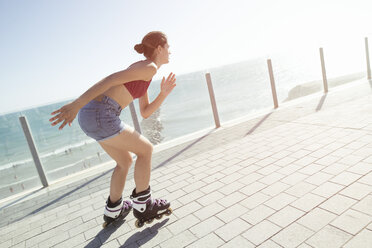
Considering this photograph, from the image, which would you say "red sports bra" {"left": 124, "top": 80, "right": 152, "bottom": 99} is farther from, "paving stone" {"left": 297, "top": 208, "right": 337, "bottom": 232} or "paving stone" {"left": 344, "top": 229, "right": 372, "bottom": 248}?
"paving stone" {"left": 344, "top": 229, "right": 372, "bottom": 248}

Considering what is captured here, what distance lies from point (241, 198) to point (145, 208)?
39.0 inches

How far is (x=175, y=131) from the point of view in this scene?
3612cm

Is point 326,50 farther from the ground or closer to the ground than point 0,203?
farther from the ground

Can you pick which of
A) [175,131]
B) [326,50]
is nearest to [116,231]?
[326,50]

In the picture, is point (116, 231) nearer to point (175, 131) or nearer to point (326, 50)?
point (326, 50)

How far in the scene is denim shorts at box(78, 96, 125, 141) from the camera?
6.91 ft

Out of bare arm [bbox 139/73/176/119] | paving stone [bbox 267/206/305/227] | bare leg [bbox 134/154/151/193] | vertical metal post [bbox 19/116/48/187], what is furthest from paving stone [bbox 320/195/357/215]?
vertical metal post [bbox 19/116/48/187]

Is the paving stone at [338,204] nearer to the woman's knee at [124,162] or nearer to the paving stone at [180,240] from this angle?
the paving stone at [180,240]

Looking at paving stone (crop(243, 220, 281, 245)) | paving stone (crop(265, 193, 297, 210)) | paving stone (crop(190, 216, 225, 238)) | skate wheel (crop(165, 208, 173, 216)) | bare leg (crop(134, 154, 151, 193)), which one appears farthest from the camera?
skate wheel (crop(165, 208, 173, 216))

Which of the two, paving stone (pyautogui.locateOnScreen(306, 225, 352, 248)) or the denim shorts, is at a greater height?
the denim shorts

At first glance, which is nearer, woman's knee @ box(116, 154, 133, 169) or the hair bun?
the hair bun

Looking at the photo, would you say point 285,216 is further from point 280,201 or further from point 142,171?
point 142,171

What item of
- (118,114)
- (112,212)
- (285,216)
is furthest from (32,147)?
(285,216)

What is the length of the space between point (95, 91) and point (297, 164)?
2.59 m
